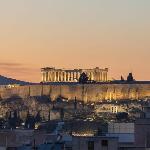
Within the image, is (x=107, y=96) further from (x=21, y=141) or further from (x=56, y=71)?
(x=21, y=141)

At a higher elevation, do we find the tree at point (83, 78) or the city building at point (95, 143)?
the tree at point (83, 78)

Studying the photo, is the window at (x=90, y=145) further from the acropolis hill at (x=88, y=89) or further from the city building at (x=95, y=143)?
the acropolis hill at (x=88, y=89)

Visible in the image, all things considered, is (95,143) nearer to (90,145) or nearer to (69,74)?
(90,145)

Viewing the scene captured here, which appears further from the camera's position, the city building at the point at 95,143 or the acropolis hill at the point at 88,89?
the acropolis hill at the point at 88,89

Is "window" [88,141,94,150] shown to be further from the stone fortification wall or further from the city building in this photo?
the stone fortification wall

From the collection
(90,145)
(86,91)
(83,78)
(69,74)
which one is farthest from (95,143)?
(69,74)

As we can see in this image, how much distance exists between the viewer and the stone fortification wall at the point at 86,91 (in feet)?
468

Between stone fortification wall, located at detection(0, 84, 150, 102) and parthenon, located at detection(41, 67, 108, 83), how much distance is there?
22.3 ft

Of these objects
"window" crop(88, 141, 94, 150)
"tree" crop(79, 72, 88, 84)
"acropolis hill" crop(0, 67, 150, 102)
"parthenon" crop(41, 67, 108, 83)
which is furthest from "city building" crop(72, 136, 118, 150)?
"parthenon" crop(41, 67, 108, 83)

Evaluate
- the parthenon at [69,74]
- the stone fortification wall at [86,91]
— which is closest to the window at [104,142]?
the stone fortification wall at [86,91]

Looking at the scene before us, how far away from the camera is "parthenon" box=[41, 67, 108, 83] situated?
162 m

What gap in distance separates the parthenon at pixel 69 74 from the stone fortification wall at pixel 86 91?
678 centimetres

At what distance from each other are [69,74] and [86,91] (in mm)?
18308

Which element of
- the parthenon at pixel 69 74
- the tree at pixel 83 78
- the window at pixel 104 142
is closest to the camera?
the window at pixel 104 142
